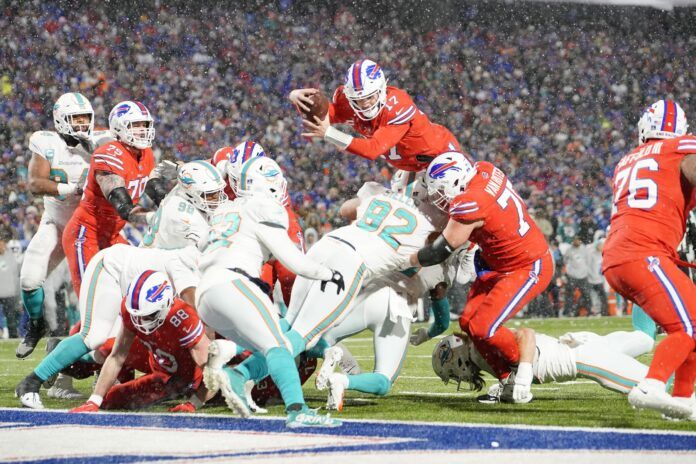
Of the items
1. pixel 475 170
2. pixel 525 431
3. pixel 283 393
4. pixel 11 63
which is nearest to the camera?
pixel 525 431

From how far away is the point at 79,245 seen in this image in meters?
7.18

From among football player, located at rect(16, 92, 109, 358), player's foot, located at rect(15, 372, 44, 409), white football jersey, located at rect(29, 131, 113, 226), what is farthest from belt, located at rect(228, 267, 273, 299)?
white football jersey, located at rect(29, 131, 113, 226)

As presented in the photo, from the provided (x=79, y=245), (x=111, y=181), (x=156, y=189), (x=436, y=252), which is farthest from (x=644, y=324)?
(x=79, y=245)

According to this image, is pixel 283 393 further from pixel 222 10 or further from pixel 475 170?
pixel 222 10

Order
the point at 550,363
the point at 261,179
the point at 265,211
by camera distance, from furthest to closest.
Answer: the point at 550,363, the point at 261,179, the point at 265,211

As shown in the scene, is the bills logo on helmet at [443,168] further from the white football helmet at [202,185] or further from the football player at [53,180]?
the football player at [53,180]

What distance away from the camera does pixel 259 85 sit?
2120cm

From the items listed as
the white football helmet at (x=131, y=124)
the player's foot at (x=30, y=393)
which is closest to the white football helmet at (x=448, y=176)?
the white football helmet at (x=131, y=124)

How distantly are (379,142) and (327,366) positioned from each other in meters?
1.48

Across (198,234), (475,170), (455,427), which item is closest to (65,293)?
(198,234)

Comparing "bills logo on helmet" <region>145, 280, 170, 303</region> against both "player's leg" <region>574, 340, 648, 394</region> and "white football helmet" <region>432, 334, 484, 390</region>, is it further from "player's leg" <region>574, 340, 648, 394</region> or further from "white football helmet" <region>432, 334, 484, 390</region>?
"player's leg" <region>574, 340, 648, 394</region>

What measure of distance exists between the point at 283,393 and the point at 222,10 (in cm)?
1868

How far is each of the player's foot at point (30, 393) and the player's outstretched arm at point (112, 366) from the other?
15.9 inches

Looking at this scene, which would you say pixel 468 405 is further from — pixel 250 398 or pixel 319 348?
pixel 250 398
